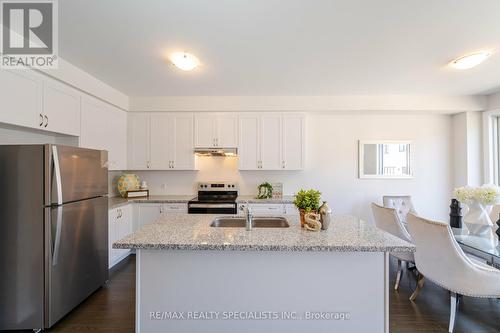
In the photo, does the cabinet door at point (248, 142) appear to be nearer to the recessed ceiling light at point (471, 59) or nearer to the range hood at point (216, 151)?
the range hood at point (216, 151)

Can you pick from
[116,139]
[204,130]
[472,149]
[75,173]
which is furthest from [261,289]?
[472,149]

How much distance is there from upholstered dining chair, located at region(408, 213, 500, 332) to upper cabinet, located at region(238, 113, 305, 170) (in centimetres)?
212

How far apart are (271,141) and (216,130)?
95 cm

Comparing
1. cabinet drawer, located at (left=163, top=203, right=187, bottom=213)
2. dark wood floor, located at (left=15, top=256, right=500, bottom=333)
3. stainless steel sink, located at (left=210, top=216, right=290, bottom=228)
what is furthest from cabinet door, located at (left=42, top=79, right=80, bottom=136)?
stainless steel sink, located at (left=210, top=216, right=290, bottom=228)

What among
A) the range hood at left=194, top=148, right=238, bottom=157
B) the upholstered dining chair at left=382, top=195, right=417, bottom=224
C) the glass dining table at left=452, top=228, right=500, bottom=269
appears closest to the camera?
the glass dining table at left=452, top=228, right=500, bottom=269

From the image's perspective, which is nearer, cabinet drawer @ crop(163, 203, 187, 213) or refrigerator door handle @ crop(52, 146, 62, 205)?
refrigerator door handle @ crop(52, 146, 62, 205)

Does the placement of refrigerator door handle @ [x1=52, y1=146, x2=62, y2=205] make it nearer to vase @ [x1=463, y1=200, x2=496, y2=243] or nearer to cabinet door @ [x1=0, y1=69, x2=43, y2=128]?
cabinet door @ [x1=0, y1=69, x2=43, y2=128]

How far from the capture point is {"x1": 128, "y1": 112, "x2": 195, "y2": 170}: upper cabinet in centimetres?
396

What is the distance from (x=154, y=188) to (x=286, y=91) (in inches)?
114

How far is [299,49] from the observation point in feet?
7.64

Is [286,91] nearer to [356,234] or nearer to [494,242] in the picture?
[356,234]

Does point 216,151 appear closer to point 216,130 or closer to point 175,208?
point 216,130

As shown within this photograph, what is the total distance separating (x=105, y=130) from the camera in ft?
11.3

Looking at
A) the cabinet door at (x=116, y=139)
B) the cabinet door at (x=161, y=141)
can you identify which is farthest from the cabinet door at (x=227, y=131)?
the cabinet door at (x=116, y=139)
